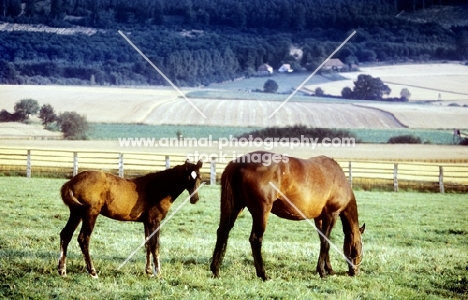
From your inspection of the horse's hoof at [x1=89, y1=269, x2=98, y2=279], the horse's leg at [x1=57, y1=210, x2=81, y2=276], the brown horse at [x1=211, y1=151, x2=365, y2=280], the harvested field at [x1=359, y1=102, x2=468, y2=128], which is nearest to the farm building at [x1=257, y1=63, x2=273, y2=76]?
the harvested field at [x1=359, y1=102, x2=468, y2=128]

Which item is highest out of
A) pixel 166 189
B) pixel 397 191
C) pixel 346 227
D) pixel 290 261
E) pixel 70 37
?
pixel 70 37

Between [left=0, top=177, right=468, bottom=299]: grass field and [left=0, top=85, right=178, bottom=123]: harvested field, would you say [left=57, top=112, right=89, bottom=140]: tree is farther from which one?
[left=0, top=177, right=468, bottom=299]: grass field

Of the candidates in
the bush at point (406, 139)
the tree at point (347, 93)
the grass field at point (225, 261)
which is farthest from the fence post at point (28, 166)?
the bush at point (406, 139)

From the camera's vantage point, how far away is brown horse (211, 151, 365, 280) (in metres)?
5.85

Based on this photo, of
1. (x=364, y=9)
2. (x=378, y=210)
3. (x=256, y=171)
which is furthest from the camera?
(x=364, y=9)

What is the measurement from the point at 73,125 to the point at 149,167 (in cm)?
246

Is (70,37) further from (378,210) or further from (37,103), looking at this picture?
(378,210)

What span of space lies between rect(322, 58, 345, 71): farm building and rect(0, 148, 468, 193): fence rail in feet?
7.43

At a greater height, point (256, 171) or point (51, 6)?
point (51, 6)

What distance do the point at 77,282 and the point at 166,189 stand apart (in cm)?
120

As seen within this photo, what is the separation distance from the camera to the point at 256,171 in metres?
5.88

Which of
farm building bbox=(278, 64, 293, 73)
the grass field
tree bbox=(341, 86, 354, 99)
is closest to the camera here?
the grass field

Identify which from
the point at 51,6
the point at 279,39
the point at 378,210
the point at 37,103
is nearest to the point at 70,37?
the point at 51,6

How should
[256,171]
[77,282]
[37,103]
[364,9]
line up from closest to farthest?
[77,282]
[256,171]
[37,103]
[364,9]
